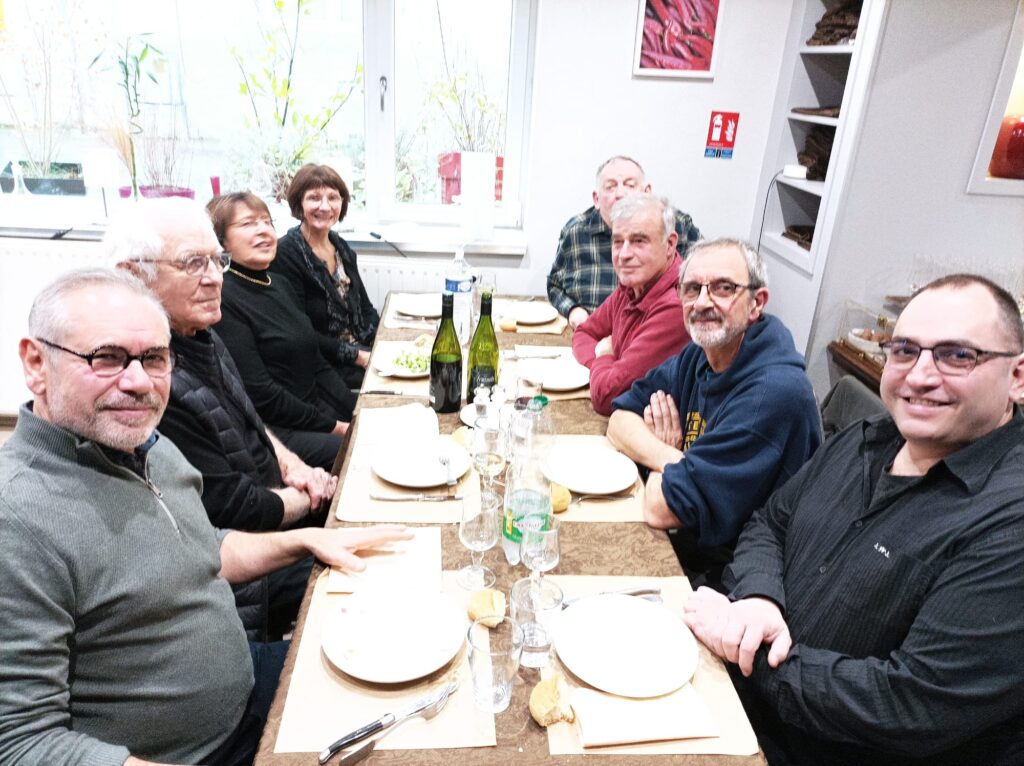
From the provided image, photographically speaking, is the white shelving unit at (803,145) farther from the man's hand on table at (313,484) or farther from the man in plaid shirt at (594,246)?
the man's hand on table at (313,484)

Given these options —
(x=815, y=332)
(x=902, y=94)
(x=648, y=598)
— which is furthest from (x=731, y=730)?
(x=902, y=94)

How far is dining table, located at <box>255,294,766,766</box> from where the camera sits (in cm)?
93

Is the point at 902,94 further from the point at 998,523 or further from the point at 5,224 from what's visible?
the point at 5,224

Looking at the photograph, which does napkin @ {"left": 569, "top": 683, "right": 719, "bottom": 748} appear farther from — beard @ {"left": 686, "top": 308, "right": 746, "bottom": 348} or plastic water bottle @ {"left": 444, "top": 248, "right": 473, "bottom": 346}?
plastic water bottle @ {"left": 444, "top": 248, "right": 473, "bottom": 346}

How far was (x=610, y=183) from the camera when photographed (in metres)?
3.16

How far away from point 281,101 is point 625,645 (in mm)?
3429

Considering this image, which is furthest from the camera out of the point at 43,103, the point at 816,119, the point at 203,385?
the point at 43,103

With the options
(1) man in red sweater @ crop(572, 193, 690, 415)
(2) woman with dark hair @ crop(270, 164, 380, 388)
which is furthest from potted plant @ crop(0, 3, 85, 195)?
(1) man in red sweater @ crop(572, 193, 690, 415)

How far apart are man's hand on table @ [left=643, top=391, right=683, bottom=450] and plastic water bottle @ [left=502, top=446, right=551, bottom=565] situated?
1.78 feet

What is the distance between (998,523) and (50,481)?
1.41m

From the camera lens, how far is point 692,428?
5.99 feet

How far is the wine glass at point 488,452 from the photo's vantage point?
159cm

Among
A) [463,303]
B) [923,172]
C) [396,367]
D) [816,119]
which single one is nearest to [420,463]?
[396,367]

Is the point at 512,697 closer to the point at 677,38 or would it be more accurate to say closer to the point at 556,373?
the point at 556,373
